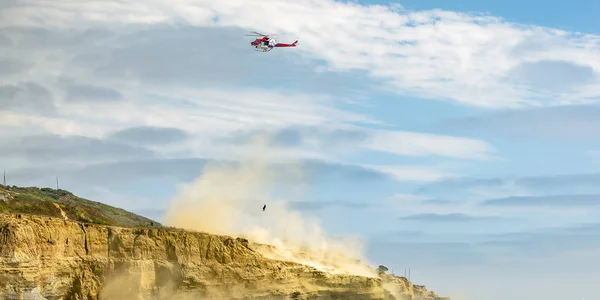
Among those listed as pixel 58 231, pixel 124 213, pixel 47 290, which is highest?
pixel 124 213

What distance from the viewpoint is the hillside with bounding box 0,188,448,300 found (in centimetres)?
5098

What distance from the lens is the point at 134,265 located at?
58.7 meters

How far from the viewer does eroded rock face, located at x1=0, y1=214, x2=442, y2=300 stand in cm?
5091

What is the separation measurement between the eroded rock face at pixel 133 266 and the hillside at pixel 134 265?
5 centimetres

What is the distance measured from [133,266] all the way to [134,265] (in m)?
0.12

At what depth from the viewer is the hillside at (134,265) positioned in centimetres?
5098

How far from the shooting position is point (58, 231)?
179ft

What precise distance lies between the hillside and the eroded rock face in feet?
0.18

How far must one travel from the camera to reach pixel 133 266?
58.6 m

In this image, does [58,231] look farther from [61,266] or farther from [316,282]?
[316,282]

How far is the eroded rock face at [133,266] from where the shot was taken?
50.9 metres

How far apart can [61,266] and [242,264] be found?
16.7 metres

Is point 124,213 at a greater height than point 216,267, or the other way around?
point 124,213

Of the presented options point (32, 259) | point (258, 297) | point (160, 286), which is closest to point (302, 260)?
point (258, 297)
